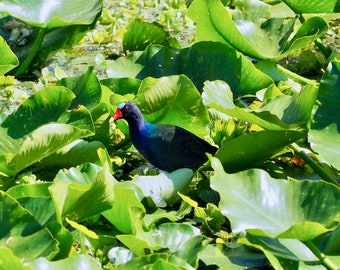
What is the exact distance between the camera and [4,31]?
13.3ft

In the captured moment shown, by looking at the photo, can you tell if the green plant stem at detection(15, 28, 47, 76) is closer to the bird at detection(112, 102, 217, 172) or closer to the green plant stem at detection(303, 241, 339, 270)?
the bird at detection(112, 102, 217, 172)

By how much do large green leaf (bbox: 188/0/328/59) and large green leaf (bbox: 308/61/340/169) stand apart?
0.54 metres

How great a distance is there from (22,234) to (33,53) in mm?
1734

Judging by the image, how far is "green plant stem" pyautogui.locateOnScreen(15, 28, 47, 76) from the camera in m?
3.74

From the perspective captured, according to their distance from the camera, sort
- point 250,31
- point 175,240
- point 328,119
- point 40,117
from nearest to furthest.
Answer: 1. point 175,240
2. point 328,119
3. point 40,117
4. point 250,31

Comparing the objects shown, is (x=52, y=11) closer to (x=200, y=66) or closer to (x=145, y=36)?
(x=145, y=36)

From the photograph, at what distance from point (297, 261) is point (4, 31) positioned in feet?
7.28

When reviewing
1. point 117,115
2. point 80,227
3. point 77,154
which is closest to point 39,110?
point 77,154

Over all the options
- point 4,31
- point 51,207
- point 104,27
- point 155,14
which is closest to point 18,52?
point 4,31

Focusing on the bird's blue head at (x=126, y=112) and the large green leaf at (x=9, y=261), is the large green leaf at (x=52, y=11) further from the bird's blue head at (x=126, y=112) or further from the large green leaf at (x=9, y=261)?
the large green leaf at (x=9, y=261)

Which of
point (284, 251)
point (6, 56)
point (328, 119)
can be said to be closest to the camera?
point (284, 251)

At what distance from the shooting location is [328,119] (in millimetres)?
2637

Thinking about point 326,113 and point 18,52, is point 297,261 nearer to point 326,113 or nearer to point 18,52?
point 326,113

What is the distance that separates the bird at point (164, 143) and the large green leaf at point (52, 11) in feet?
1.98
